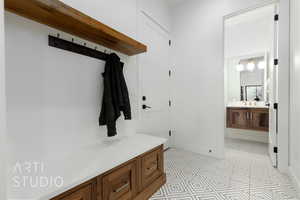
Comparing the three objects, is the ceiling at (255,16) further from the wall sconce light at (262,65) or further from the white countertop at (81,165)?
the white countertop at (81,165)

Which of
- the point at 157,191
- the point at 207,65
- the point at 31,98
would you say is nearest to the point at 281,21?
the point at 207,65

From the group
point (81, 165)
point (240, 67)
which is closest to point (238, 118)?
point (240, 67)

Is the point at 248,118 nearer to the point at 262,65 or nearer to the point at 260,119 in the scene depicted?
the point at 260,119

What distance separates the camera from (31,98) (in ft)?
3.89

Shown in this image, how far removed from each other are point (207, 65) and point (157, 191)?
2.23 m

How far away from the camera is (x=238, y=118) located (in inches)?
139

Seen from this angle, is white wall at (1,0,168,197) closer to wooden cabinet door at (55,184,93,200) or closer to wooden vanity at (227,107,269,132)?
wooden cabinet door at (55,184,93,200)

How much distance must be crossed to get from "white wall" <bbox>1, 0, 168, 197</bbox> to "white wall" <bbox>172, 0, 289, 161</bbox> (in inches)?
67.5

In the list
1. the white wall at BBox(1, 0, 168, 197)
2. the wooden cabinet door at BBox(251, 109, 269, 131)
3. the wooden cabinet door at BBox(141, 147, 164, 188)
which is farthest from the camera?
the wooden cabinet door at BBox(251, 109, 269, 131)

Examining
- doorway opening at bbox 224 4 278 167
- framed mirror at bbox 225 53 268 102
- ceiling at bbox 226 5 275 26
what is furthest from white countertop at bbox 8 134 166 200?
ceiling at bbox 226 5 275 26

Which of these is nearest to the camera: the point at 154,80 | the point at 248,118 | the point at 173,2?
the point at 154,80

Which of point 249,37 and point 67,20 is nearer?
point 67,20

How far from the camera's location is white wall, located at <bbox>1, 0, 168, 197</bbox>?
3.61 feet

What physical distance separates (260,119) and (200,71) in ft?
6.10
